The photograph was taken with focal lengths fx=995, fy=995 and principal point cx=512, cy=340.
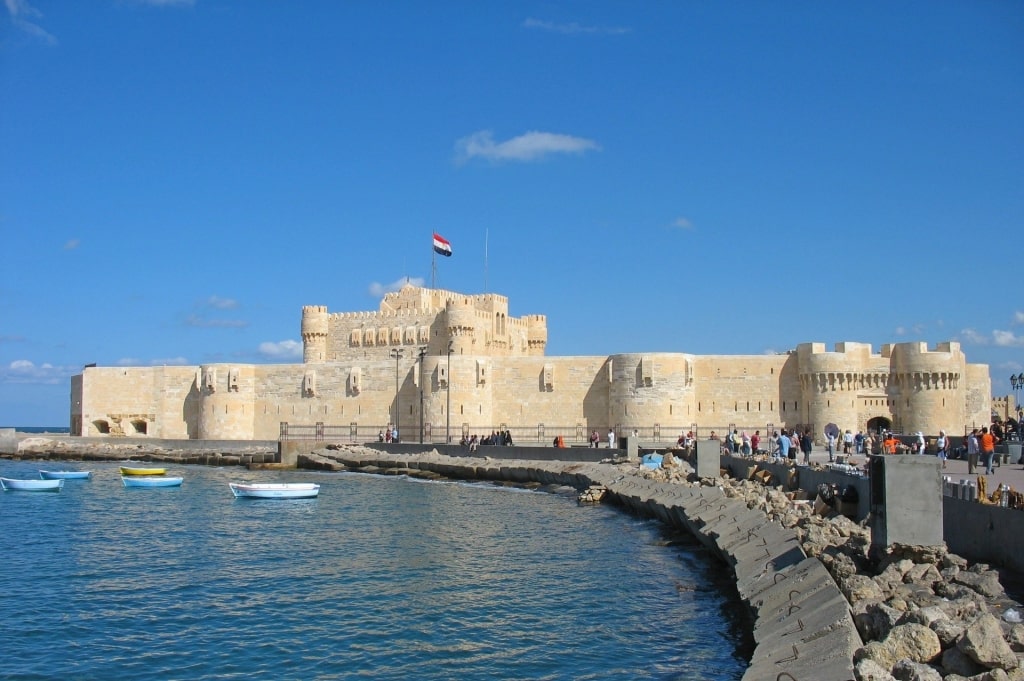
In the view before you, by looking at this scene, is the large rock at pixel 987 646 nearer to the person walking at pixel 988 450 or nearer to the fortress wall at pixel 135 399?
the person walking at pixel 988 450

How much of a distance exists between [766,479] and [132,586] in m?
14.0

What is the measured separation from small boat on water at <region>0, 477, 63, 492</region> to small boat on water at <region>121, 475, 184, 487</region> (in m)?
2.12

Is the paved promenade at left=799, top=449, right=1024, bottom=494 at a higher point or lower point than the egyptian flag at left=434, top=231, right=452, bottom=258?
lower

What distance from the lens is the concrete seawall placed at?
7898 mm

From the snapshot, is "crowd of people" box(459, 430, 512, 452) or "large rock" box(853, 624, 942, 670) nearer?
"large rock" box(853, 624, 942, 670)

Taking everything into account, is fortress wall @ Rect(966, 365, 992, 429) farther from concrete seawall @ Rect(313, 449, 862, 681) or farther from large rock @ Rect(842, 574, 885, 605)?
large rock @ Rect(842, 574, 885, 605)

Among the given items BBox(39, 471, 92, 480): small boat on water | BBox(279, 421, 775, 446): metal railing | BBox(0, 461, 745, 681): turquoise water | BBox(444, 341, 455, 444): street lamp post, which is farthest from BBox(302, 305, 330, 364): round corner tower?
BBox(0, 461, 745, 681): turquoise water

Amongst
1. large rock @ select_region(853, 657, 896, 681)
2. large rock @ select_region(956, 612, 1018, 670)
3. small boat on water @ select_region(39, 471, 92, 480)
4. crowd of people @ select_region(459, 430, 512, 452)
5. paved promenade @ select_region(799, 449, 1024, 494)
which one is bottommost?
small boat on water @ select_region(39, 471, 92, 480)

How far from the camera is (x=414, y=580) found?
52.5 ft

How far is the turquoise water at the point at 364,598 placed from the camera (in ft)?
37.0

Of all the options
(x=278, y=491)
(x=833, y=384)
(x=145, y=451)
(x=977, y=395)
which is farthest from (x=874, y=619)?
(x=145, y=451)

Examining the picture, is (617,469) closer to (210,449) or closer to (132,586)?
(132,586)

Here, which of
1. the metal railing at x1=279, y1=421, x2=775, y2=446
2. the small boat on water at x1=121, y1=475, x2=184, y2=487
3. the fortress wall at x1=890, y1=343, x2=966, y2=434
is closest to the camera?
the small boat on water at x1=121, y1=475, x2=184, y2=487

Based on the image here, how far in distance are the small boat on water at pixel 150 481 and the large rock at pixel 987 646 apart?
29.5 meters
